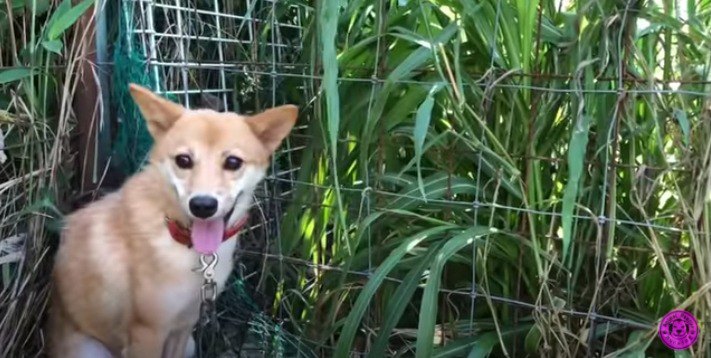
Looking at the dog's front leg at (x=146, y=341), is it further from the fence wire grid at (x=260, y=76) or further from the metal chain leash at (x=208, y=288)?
the fence wire grid at (x=260, y=76)

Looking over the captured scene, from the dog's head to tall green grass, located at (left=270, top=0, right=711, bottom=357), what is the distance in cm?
18

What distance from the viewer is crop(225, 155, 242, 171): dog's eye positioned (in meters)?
1.89

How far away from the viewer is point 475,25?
1.96m

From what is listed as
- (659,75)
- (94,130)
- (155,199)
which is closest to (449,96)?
(659,75)

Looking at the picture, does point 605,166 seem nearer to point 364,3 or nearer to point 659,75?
point 659,75

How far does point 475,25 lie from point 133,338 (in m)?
1.14

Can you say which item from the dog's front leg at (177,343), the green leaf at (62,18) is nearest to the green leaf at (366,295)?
the dog's front leg at (177,343)

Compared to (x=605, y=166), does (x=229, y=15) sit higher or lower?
higher

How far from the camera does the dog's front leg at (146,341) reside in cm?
190

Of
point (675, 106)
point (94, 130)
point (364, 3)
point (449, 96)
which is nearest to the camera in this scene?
point (675, 106)

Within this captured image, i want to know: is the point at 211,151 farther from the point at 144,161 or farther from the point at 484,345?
the point at 484,345

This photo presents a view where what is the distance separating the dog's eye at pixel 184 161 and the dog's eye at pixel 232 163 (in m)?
0.08

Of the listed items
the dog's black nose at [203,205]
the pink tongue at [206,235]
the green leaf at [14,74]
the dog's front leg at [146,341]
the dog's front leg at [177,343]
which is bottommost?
the dog's front leg at [177,343]

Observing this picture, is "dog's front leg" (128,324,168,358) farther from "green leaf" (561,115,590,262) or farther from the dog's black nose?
"green leaf" (561,115,590,262)
